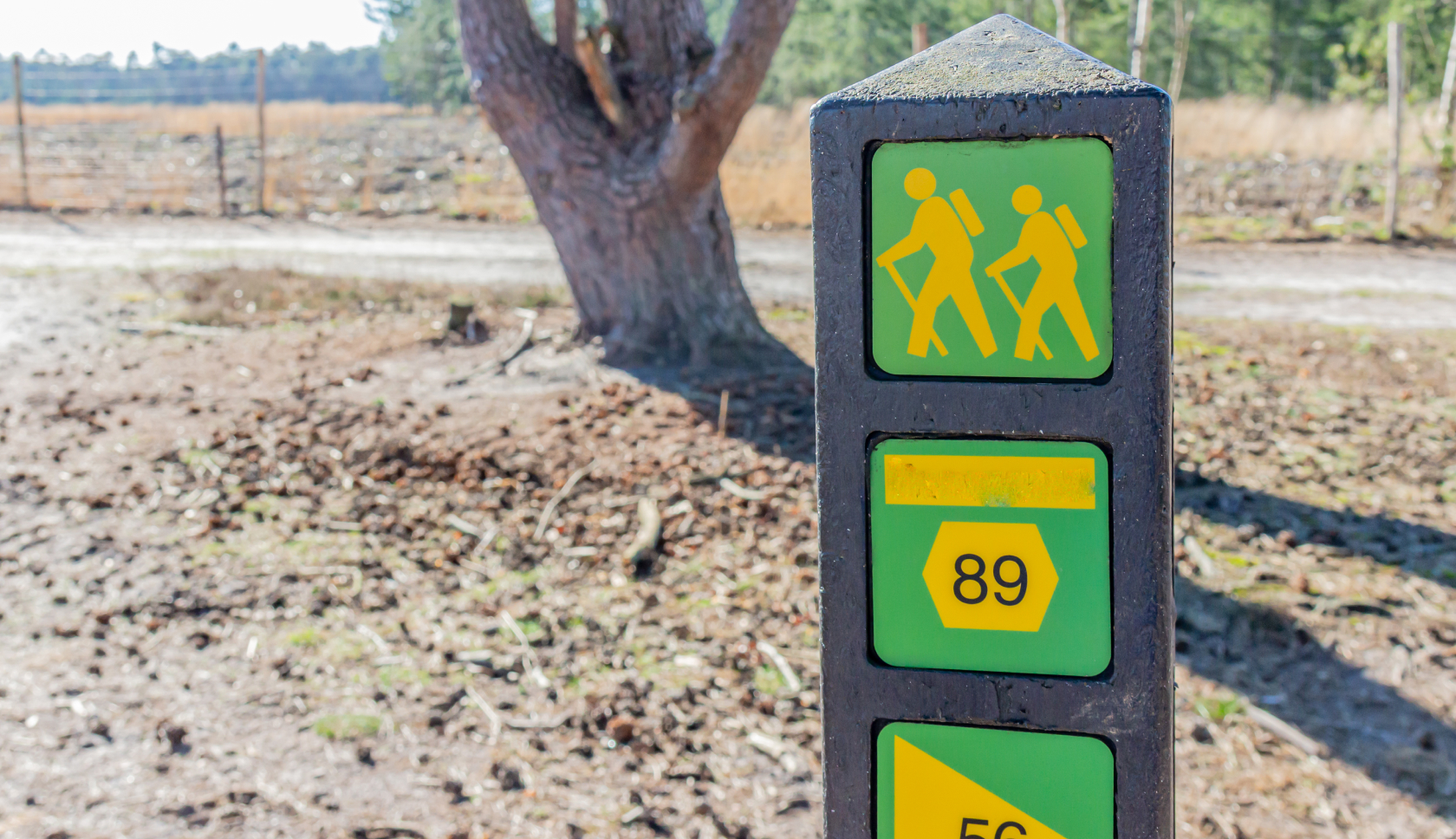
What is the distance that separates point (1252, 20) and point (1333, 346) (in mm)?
29004

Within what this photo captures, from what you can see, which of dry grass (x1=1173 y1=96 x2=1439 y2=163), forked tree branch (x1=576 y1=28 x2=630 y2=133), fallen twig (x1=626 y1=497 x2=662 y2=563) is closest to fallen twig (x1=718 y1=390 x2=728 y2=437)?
fallen twig (x1=626 y1=497 x2=662 y2=563)

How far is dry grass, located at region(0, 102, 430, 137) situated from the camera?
27.3 m

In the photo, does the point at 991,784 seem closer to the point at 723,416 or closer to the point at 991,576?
the point at 991,576

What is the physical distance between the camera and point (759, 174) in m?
14.8

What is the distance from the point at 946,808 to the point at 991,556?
291 mm

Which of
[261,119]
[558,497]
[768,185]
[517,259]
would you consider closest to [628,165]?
[558,497]

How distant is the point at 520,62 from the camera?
19.4ft

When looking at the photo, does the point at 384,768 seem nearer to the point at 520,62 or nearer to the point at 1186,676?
the point at 1186,676

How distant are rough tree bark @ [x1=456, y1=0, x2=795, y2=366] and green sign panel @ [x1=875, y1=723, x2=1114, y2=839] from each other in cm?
467

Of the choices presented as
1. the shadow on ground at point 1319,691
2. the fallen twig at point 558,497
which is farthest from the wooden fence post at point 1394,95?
the fallen twig at point 558,497

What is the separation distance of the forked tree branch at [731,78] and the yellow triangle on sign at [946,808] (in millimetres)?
4492

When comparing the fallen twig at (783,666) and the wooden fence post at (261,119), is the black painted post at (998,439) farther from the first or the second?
the wooden fence post at (261,119)

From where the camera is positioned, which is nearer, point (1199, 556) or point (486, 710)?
point (486, 710)

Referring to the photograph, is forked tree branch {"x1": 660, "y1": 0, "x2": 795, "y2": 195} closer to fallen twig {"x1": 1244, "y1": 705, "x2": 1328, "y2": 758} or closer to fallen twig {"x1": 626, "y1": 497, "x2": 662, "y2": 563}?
fallen twig {"x1": 626, "y1": 497, "x2": 662, "y2": 563}
